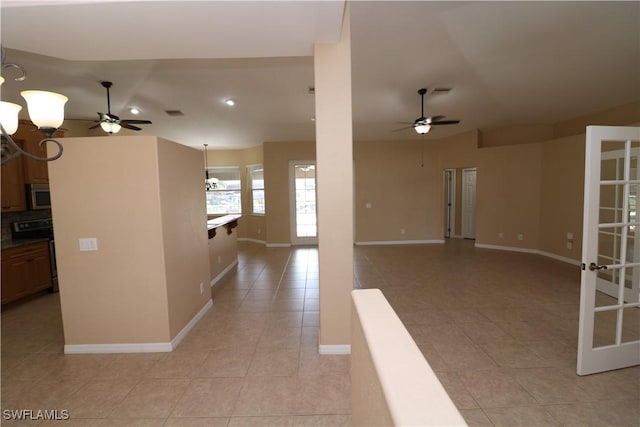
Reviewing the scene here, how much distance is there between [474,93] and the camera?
172 inches

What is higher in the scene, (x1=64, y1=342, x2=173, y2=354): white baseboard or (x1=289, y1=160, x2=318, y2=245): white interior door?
(x1=289, y1=160, x2=318, y2=245): white interior door

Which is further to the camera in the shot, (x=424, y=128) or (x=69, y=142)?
(x=424, y=128)

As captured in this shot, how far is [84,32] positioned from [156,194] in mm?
1341

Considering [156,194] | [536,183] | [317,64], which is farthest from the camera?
[536,183]

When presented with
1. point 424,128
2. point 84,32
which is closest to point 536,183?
point 424,128

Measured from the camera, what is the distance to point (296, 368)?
2375 millimetres

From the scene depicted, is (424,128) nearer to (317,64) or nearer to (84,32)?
(317,64)

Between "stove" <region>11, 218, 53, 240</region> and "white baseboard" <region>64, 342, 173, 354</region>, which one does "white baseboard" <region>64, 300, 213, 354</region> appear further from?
"stove" <region>11, 218, 53, 240</region>

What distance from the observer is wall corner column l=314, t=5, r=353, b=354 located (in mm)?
2414

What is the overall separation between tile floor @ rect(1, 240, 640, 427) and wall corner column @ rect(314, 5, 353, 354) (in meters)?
0.34

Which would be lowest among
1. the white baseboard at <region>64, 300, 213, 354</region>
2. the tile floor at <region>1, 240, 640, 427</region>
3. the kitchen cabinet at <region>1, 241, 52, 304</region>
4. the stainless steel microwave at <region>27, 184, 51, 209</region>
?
the tile floor at <region>1, 240, 640, 427</region>

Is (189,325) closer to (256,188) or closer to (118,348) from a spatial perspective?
(118,348)

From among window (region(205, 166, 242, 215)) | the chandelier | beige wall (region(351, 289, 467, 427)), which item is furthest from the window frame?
beige wall (region(351, 289, 467, 427))

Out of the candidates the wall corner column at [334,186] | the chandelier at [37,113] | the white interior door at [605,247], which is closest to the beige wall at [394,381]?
the wall corner column at [334,186]
